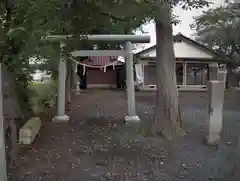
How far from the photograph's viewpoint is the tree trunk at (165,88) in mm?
9477

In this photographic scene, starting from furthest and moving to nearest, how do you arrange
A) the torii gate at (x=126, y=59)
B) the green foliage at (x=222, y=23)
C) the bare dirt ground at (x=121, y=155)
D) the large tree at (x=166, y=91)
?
the green foliage at (x=222, y=23)
the torii gate at (x=126, y=59)
the large tree at (x=166, y=91)
the bare dirt ground at (x=121, y=155)

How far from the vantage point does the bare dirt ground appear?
6504 mm

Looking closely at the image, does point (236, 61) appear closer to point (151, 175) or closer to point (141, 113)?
A: point (141, 113)

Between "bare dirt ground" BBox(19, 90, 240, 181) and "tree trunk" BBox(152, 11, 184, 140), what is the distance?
0.44 metres

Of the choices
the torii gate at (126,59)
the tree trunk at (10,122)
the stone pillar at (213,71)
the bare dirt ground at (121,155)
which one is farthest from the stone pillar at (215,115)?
the stone pillar at (213,71)

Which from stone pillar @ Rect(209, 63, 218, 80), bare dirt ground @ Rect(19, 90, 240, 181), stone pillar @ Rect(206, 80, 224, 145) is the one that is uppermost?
stone pillar @ Rect(209, 63, 218, 80)

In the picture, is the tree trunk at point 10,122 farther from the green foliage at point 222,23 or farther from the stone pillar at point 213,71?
the stone pillar at point 213,71

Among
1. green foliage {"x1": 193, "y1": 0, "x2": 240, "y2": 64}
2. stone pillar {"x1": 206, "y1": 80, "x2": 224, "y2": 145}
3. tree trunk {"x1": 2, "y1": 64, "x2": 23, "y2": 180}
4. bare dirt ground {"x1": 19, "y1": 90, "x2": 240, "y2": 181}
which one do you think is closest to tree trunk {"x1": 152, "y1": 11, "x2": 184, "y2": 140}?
bare dirt ground {"x1": 19, "y1": 90, "x2": 240, "y2": 181}

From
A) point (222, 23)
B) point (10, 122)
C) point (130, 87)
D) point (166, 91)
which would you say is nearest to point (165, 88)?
point (166, 91)

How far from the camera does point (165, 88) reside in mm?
9609

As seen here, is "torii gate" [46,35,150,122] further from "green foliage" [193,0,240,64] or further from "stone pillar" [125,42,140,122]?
"green foliage" [193,0,240,64]

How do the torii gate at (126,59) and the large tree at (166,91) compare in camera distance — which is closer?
the large tree at (166,91)

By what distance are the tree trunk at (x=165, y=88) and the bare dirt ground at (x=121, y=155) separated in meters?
0.44

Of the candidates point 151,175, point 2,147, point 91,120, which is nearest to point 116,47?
point 91,120
